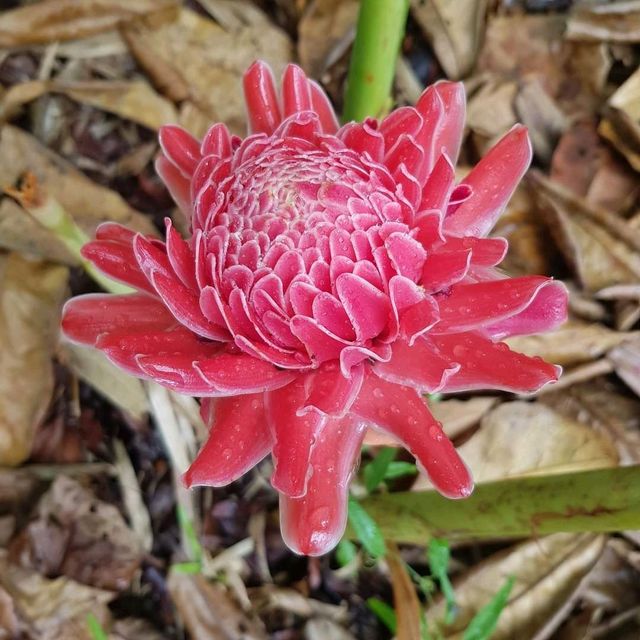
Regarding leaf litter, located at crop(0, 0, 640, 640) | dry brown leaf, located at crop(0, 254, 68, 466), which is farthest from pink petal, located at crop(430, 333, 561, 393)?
dry brown leaf, located at crop(0, 254, 68, 466)

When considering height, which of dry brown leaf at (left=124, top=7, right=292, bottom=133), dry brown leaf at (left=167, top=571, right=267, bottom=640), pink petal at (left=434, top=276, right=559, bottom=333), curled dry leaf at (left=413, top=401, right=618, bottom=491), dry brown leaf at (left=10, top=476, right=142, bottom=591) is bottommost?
dry brown leaf at (left=167, top=571, right=267, bottom=640)

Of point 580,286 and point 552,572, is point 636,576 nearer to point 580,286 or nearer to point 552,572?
point 552,572

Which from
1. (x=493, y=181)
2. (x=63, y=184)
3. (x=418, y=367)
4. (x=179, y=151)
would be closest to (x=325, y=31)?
(x=63, y=184)

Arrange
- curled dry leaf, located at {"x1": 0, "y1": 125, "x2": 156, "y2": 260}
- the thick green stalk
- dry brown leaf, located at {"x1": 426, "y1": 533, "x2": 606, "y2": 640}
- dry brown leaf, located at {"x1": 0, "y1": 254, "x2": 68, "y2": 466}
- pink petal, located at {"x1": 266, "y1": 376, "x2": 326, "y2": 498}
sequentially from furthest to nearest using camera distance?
curled dry leaf, located at {"x1": 0, "y1": 125, "x2": 156, "y2": 260} → dry brown leaf, located at {"x1": 0, "y1": 254, "x2": 68, "y2": 466} → dry brown leaf, located at {"x1": 426, "y1": 533, "x2": 606, "y2": 640} → the thick green stalk → pink petal, located at {"x1": 266, "y1": 376, "x2": 326, "y2": 498}

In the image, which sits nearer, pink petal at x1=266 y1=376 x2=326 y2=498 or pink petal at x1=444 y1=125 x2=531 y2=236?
pink petal at x1=266 y1=376 x2=326 y2=498

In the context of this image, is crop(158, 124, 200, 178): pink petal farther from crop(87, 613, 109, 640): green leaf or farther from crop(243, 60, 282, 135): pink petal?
crop(87, 613, 109, 640): green leaf

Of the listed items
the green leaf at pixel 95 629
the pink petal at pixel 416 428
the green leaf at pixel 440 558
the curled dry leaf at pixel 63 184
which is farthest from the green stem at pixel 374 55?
the green leaf at pixel 95 629
